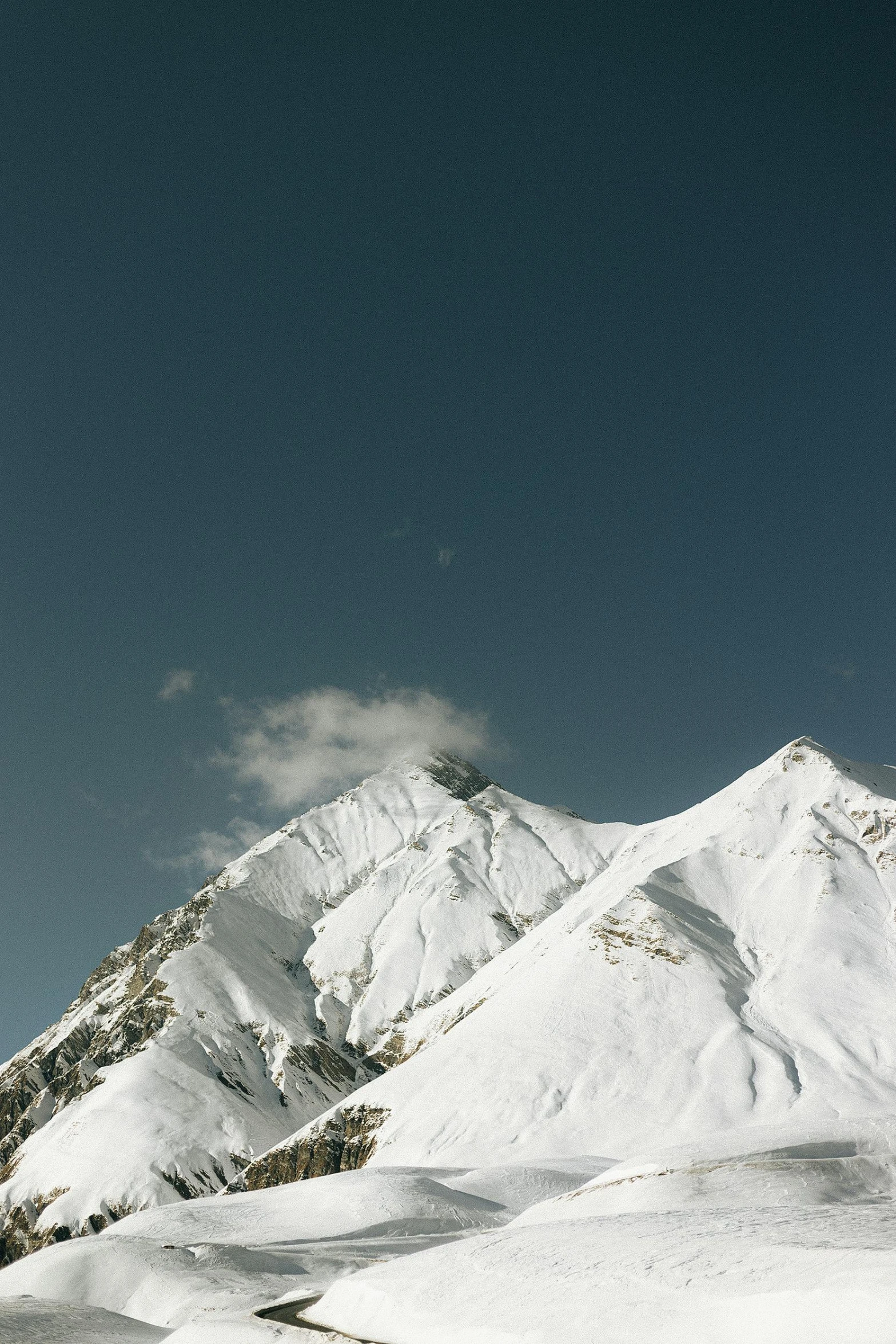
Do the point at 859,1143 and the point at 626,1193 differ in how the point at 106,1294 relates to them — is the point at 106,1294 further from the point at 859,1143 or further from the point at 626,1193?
the point at 859,1143

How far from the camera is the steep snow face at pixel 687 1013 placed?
10719 centimetres

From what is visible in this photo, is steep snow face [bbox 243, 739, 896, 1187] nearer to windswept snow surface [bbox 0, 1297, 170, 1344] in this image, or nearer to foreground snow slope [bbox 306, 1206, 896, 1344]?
windswept snow surface [bbox 0, 1297, 170, 1344]

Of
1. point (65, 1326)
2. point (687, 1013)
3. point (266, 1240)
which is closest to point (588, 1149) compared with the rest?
point (687, 1013)

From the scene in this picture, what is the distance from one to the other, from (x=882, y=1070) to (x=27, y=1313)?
105911mm

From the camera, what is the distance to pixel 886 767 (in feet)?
655

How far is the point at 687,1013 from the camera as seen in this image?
126 metres

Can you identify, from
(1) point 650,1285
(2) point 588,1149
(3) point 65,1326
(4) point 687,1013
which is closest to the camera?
(1) point 650,1285

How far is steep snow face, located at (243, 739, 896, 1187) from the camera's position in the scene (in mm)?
107188

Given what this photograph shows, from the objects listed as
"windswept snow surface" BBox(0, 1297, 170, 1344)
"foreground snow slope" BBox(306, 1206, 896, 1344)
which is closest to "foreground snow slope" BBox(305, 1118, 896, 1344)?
"foreground snow slope" BBox(306, 1206, 896, 1344)

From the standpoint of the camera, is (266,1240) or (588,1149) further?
(588,1149)

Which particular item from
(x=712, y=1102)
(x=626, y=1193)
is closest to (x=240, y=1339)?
(x=626, y=1193)

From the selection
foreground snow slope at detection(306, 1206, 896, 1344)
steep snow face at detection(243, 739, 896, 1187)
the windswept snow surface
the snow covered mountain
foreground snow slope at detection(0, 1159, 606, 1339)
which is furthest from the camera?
steep snow face at detection(243, 739, 896, 1187)

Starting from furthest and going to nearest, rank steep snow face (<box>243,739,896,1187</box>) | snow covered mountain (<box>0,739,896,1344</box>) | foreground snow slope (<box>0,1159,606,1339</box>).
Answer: steep snow face (<box>243,739,896,1187</box>) → foreground snow slope (<box>0,1159,606,1339</box>) → snow covered mountain (<box>0,739,896,1344</box>)

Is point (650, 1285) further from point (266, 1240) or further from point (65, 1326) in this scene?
point (266, 1240)
